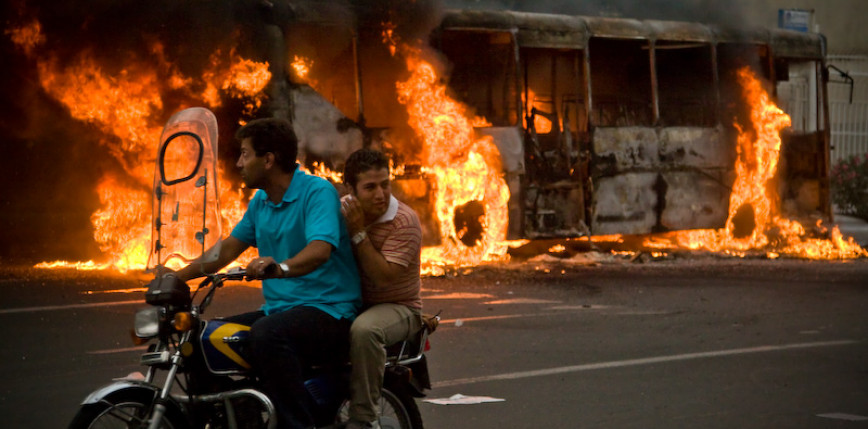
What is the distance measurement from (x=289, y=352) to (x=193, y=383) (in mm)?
361

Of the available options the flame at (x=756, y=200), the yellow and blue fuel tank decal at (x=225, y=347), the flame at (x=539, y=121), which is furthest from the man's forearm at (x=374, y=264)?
the flame at (x=756, y=200)

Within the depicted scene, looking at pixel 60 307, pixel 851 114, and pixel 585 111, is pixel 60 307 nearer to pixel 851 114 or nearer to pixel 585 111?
pixel 585 111

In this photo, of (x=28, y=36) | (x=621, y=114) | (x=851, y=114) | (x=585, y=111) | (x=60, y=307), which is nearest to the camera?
(x=60, y=307)

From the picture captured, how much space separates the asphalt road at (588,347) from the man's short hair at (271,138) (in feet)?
7.24

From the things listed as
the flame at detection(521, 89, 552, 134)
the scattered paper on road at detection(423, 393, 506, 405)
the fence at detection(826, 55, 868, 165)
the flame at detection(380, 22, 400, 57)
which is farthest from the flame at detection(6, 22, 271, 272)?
the fence at detection(826, 55, 868, 165)

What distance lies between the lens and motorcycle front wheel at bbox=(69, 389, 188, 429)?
373cm

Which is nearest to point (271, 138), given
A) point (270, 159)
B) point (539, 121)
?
point (270, 159)

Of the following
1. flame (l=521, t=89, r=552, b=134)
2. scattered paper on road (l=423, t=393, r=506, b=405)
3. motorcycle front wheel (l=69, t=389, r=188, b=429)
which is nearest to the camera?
motorcycle front wheel (l=69, t=389, r=188, b=429)

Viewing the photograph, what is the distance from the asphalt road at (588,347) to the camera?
6332mm

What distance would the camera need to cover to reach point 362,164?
4.22 m

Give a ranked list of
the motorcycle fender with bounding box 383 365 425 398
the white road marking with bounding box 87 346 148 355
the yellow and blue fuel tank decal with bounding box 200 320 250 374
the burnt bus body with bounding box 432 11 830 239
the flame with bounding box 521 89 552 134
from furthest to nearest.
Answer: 1. the flame with bounding box 521 89 552 134
2. the burnt bus body with bounding box 432 11 830 239
3. the white road marking with bounding box 87 346 148 355
4. the motorcycle fender with bounding box 383 365 425 398
5. the yellow and blue fuel tank decal with bounding box 200 320 250 374

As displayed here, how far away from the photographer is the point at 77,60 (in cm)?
1515

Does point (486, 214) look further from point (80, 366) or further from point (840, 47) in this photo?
point (840, 47)

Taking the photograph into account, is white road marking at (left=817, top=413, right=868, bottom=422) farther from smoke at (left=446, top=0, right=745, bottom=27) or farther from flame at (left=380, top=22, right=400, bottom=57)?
smoke at (left=446, top=0, right=745, bottom=27)
